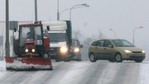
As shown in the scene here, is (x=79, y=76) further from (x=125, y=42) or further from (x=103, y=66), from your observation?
(x=125, y=42)

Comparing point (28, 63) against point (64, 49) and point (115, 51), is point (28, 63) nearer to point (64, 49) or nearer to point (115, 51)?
point (115, 51)

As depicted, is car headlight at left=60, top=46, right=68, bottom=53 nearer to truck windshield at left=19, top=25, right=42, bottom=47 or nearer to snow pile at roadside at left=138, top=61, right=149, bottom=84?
truck windshield at left=19, top=25, right=42, bottom=47

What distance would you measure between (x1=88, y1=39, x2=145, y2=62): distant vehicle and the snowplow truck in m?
1.83

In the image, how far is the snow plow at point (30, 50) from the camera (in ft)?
71.9

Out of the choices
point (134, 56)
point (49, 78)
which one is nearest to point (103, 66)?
point (49, 78)

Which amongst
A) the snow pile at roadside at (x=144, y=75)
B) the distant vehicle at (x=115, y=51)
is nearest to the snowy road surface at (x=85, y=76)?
the snow pile at roadside at (x=144, y=75)

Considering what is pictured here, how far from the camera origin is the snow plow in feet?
71.9

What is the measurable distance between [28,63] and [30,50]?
1.32 metres

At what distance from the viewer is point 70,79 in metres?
18.0

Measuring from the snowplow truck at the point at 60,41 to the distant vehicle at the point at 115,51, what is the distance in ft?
6.01

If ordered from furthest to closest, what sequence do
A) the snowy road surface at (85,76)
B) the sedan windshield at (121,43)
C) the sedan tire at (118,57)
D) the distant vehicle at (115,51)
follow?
1. the sedan windshield at (121,43)
2. the sedan tire at (118,57)
3. the distant vehicle at (115,51)
4. the snowy road surface at (85,76)

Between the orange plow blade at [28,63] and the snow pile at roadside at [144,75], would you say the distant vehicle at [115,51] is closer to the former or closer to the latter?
the snow pile at roadside at [144,75]

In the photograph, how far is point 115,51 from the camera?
3002 cm

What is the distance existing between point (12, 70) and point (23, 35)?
272 centimetres
